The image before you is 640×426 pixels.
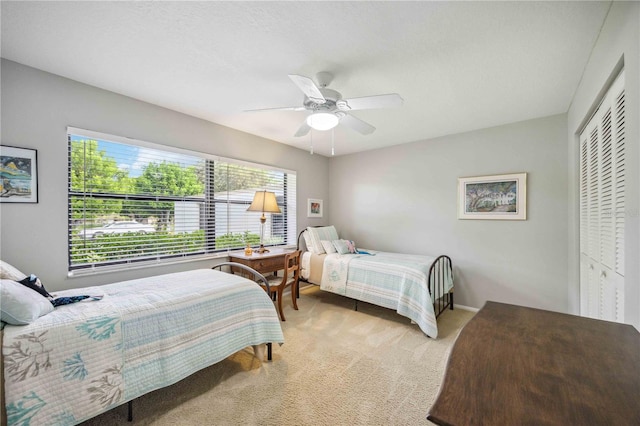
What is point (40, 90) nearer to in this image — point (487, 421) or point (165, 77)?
point (165, 77)

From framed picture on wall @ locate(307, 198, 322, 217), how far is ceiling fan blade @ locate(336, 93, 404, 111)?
8.89ft

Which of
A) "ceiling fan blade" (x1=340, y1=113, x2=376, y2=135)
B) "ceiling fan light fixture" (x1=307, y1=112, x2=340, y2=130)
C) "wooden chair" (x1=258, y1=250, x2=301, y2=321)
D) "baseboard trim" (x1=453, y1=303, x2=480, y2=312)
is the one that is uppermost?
"ceiling fan blade" (x1=340, y1=113, x2=376, y2=135)

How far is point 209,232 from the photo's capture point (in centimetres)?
337

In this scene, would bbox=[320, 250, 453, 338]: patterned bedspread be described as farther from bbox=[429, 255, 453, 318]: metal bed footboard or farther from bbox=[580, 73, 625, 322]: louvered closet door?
bbox=[580, 73, 625, 322]: louvered closet door

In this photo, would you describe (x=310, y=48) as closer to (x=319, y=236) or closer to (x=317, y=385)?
(x=317, y=385)

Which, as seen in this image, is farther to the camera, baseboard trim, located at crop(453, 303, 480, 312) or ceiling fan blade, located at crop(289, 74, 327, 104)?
baseboard trim, located at crop(453, 303, 480, 312)

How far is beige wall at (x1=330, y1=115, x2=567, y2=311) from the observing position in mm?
3098

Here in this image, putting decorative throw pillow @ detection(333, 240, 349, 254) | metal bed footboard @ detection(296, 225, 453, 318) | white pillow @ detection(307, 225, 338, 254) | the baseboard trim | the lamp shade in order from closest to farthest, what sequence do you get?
metal bed footboard @ detection(296, 225, 453, 318) → the lamp shade → the baseboard trim → decorative throw pillow @ detection(333, 240, 349, 254) → white pillow @ detection(307, 225, 338, 254)

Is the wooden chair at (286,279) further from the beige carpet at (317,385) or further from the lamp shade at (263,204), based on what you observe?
the lamp shade at (263,204)

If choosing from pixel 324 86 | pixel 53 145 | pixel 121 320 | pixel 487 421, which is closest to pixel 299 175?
pixel 324 86

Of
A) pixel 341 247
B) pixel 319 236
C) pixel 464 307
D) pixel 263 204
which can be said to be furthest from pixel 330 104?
pixel 464 307

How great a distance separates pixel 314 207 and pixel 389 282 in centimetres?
220

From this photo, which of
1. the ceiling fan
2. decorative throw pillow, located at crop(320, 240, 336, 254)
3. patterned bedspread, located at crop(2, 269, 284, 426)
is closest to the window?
patterned bedspread, located at crop(2, 269, 284, 426)

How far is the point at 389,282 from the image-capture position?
3105 mm
